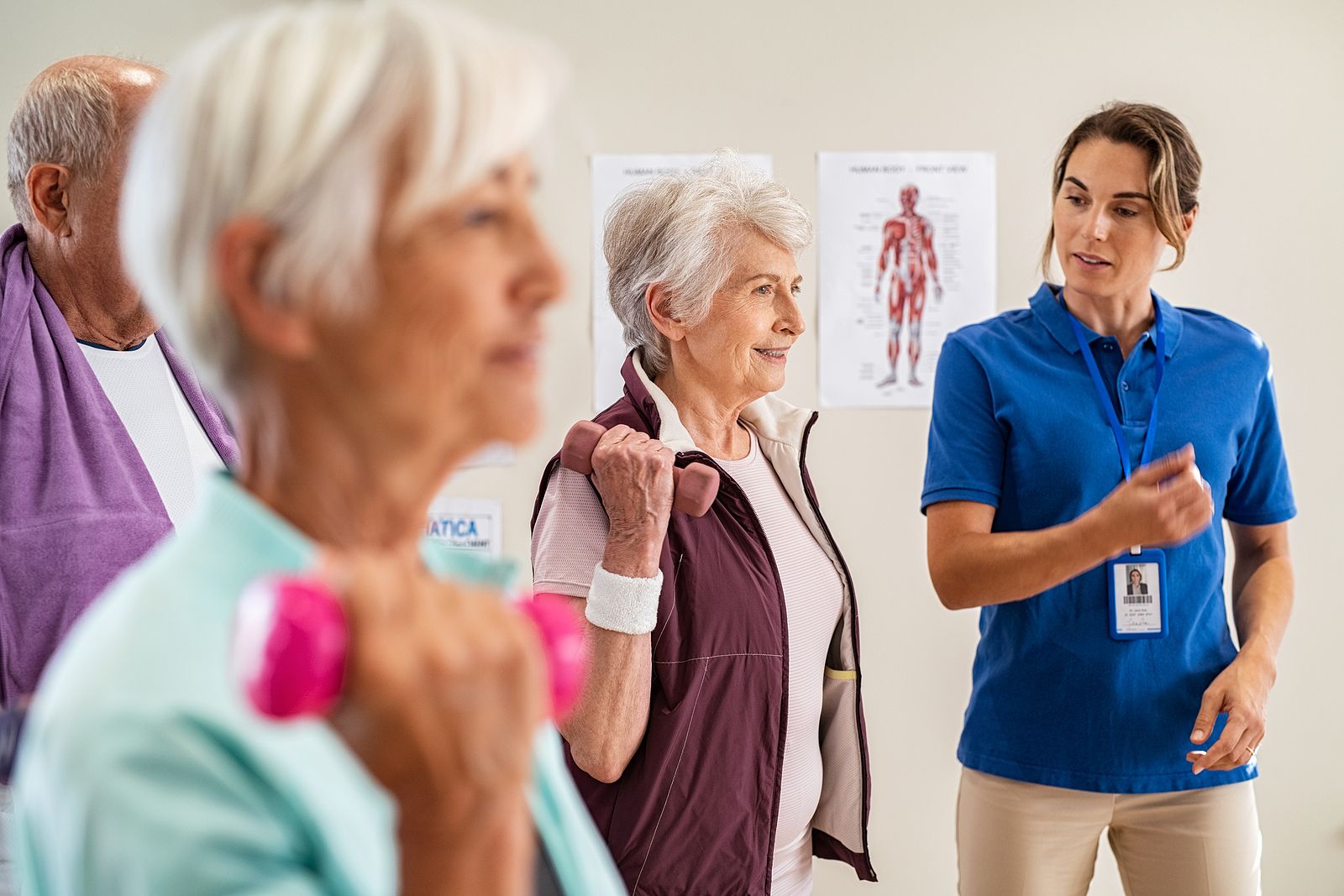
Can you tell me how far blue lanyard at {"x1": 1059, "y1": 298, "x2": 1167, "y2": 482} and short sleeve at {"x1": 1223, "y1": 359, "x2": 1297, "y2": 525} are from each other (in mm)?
210

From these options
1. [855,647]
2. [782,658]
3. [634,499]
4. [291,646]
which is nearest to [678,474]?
[634,499]

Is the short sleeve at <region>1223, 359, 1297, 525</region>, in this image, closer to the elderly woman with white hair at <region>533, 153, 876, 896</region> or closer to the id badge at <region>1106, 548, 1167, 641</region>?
the id badge at <region>1106, 548, 1167, 641</region>

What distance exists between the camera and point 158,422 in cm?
150

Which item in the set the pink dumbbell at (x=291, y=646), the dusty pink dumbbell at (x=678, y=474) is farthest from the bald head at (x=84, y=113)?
the pink dumbbell at (x=291, y=646)

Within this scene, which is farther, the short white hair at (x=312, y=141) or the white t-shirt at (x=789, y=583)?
the white t-shirt at (x=789, y=583)

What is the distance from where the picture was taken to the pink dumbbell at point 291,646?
0.46m

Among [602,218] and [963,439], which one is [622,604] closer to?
[963,439]

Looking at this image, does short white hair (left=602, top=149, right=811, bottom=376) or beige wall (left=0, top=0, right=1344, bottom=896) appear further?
beige wall (left=0, top=0, right=1344, bottom=896)

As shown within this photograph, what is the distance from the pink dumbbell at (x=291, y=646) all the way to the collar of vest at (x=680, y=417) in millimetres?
1222

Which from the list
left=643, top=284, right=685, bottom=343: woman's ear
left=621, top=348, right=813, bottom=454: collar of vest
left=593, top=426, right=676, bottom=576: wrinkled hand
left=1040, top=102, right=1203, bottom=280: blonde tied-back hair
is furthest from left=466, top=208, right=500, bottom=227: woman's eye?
left=1040, top=102, right=1203, bottom=280: blonde tied-back hair

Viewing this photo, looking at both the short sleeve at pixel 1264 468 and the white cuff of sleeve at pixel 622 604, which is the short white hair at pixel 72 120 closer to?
the white cuff of sleeve at pixel 622 604

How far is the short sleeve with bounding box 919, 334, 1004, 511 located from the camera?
1.90m

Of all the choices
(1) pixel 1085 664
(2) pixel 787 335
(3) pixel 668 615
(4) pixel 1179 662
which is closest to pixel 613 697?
(3) pixel 668 615

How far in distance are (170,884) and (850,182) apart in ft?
→ 8.79
